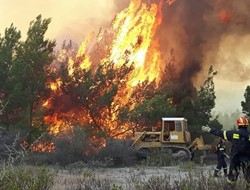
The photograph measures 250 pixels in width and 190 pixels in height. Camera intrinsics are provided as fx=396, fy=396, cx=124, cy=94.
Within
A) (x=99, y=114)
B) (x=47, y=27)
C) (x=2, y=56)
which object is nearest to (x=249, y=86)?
(x=99, y=114)

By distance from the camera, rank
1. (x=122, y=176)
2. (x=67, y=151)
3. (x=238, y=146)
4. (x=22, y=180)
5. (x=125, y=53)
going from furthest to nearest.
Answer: (x=125, y=53), (x=67, y=151), (x=122, y=176), (x=238, y=146), (x=22, y=180)

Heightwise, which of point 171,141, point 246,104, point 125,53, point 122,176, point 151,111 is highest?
point 125,53

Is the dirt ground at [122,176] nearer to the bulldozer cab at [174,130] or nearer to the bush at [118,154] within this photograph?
the bush at [118,154]

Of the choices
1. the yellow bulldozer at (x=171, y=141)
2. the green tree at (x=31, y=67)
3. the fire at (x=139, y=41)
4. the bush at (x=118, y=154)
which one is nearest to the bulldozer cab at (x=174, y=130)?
the yellow bulldozer at (x=171, y=141)

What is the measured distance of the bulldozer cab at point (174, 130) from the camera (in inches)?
1013

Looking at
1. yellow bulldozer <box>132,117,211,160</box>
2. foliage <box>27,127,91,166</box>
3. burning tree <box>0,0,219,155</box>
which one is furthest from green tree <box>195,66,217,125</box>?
foliage <box>27,127,91,166</box>

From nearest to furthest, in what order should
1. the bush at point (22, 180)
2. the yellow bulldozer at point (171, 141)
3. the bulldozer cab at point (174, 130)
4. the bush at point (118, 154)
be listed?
the bush at point (22, 180) → the bush at point (118, 154) → the yellow bulldozer at point (171, 141) → the bulldozer cab at point (174, 130)

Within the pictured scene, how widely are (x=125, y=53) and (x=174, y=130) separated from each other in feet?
31.5

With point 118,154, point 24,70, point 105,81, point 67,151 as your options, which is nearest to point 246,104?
point 105,81

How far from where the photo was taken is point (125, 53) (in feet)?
108

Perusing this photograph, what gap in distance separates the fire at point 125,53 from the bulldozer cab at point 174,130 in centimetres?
588

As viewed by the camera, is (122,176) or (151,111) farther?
(151,111)

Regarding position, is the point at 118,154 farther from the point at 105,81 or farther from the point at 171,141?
the point at 105,81

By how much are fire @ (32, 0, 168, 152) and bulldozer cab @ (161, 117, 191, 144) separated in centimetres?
588
